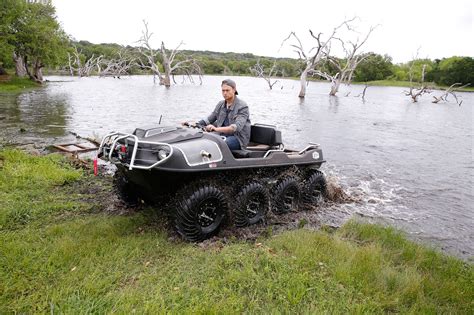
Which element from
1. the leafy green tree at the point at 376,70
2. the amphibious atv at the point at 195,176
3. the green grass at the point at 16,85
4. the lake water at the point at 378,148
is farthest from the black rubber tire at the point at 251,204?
the leafy green tree at the point at 376,70

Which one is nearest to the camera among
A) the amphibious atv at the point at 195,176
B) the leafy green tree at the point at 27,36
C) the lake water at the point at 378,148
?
the amphibious atv at the point at 195,176

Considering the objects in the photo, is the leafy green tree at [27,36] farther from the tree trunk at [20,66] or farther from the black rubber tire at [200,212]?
the black rubber tire at [200,212]

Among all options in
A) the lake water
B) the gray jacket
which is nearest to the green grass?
the lake water

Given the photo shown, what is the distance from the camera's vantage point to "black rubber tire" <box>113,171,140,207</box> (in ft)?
20.8

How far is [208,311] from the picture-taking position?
356 centimetres

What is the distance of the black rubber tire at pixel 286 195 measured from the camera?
269 inches

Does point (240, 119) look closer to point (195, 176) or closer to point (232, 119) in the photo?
point (232, 119)

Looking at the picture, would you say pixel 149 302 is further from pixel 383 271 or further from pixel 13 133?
pixel 13 133

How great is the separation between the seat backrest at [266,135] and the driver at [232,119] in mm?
1057

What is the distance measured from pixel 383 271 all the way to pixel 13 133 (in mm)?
13830

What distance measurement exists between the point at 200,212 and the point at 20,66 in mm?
43961

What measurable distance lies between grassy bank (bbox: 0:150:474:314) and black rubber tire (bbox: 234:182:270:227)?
1.96 ft

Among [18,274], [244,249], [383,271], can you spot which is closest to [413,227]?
[383,271]

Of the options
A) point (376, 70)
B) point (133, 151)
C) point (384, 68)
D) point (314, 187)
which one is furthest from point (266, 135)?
point (384, 68)
